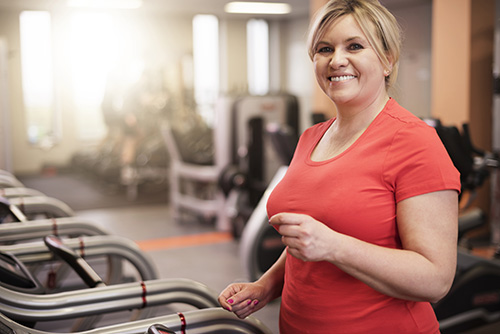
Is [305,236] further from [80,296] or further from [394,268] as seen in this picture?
[80,296]

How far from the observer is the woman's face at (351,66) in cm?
103

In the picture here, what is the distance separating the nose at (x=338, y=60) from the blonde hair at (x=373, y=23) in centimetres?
6

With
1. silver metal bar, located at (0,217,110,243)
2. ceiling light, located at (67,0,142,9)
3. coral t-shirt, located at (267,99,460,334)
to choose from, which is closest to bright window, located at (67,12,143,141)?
ceiling light, located at (67,0,142,9)

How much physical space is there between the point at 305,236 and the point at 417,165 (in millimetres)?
252

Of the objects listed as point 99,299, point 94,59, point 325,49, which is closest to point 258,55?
point 94,59

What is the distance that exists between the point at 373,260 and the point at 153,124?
359 inches

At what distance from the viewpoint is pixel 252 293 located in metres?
1.21

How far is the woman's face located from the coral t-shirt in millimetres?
60

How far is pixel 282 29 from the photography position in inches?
417

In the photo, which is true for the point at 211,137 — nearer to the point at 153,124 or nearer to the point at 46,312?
the point at 153,124

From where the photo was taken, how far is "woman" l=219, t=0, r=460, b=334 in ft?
3.05

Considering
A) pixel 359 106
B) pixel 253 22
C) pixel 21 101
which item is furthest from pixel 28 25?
pixel 359 106

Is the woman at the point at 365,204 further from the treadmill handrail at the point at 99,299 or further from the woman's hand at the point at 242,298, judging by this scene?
the treadmill handrail at the point at 99,299

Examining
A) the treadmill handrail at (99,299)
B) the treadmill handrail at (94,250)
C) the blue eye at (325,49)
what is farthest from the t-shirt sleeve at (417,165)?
the treadmill handrail at (94,250)
